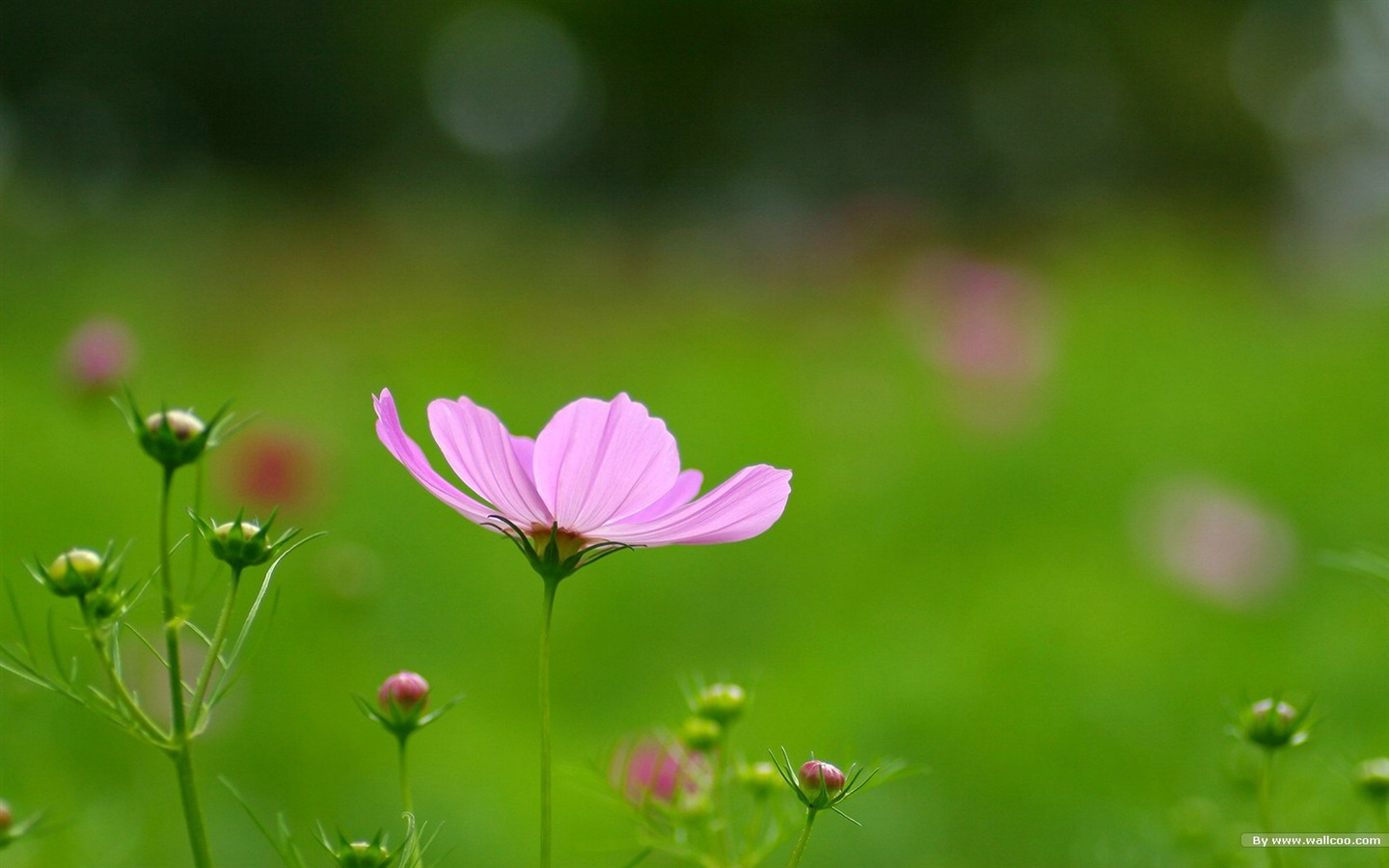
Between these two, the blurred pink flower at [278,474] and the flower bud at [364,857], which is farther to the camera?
the blurred pink flower at [278,474]

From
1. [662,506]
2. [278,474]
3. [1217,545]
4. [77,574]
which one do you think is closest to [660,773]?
[662,506]

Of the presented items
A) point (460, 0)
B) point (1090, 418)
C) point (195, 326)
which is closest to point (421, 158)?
point (460, 0)

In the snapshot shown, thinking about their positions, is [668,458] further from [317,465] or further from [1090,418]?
[1090,418]

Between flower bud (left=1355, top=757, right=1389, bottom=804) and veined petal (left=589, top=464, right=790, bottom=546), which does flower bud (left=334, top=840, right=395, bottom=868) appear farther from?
flower bud (left=1355, top=757, right=1389, bottom=804)

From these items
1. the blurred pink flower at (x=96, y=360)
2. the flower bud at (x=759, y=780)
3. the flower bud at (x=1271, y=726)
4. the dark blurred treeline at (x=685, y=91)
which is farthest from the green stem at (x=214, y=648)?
the dark blurred treeline at (x=685, y=91)

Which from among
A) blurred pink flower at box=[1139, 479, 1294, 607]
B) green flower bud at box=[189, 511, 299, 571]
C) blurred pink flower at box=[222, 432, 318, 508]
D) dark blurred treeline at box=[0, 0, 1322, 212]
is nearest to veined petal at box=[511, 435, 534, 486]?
green flower bud at box=[189, 511, 299, 571]

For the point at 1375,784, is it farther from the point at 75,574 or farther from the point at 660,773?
the point at 75,574

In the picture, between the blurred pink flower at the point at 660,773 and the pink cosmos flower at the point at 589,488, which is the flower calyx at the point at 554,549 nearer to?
the pink cosmos flower at the point at 589,488

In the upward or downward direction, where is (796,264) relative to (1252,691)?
upward
